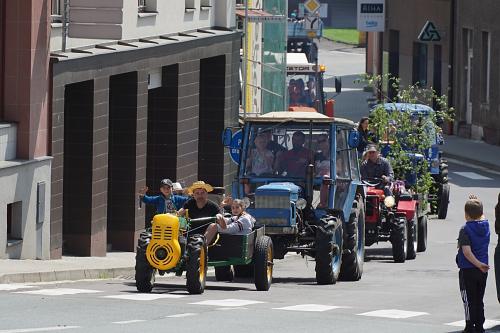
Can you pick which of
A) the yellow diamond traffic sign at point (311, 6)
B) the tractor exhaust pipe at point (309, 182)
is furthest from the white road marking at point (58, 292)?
the yellow diamond traffic sign at point (311, 6)

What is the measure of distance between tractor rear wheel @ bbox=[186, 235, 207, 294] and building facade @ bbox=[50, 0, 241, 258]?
5974 millimetres

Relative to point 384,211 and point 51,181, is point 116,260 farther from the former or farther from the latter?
point 384,211

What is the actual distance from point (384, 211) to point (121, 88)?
17.1 ft

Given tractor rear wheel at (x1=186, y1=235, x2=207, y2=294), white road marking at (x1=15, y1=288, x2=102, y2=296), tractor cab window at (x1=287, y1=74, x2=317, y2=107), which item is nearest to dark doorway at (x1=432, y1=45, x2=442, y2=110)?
tractor cab window at (x1=287, y1=74, x2=317, y2=107)

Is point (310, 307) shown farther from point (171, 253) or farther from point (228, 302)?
point (171, 253)

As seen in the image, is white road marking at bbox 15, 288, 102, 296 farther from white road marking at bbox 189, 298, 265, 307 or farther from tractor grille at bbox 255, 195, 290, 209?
tractor grille at bbox 255, 195, 290, 209

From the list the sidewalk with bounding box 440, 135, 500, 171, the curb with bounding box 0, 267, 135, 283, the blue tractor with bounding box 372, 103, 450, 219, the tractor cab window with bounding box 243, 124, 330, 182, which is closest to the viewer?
the curb with bounding box 0, 267, 135, 283

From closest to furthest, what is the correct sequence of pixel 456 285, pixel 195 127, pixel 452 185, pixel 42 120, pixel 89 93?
1. pixel 456 285
2. pixel 42 120
3. pixel 89 93
4. pixel 195 127
5. pixel 452 185

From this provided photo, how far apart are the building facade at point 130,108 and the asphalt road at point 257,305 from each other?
12.1 ft

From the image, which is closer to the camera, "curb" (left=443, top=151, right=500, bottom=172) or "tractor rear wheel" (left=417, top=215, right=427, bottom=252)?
"tractor rear wheel" (left=417, top=215, right=427, bottom=252)

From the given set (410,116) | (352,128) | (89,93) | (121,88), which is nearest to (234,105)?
(410,116)

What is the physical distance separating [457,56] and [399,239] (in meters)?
33.3

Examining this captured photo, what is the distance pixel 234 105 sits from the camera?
3656cm

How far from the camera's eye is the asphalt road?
659 inches
